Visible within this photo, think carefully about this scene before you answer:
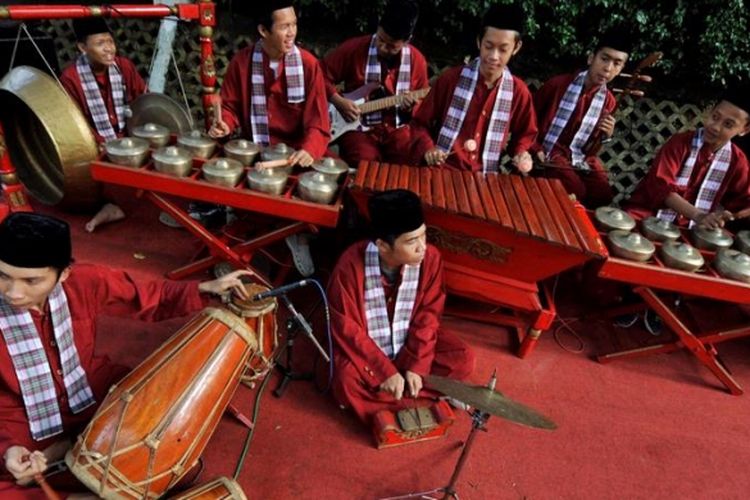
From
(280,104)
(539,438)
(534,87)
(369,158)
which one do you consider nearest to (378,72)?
(369,158)

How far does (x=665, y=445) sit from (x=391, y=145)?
3.13 meters

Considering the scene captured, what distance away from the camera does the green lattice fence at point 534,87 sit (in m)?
6.34

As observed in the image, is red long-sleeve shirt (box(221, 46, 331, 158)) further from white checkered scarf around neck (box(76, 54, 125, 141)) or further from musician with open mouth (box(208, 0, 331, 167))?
white checkered scarf around neck (box(76, 54, 125, 141))

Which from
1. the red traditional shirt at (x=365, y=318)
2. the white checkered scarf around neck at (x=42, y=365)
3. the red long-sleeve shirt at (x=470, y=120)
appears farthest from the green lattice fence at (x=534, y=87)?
the white checkered scarf around neck at (x=42, y=365)

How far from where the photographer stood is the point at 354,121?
4.90 metres

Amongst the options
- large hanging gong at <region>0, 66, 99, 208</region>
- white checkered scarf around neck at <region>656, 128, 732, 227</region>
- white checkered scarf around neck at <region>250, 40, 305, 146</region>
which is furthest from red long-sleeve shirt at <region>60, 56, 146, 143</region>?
white checkered scarf around neck at <region>656, 128, 732, 227</region>

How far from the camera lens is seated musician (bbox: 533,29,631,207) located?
464 cm

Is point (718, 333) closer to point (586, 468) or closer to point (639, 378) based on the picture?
point (639, 378)

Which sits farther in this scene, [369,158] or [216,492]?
[369,158]

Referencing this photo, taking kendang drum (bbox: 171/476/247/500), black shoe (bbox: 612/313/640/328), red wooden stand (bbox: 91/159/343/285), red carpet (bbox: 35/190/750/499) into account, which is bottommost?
red carpet (bbox: 35/190/750/499)

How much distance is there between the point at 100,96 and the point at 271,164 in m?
2.07

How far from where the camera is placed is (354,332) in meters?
3.06

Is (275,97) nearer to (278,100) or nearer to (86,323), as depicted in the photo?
(278,100)

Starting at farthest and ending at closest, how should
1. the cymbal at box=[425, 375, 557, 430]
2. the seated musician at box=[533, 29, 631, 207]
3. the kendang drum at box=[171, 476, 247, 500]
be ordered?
1. the seated musician at box=[533, 29, 631, 207]
2. the kendang drum at box=[171, 476, 247, 500]
3. the cymbal at box=[425, 375, 557, 430]
